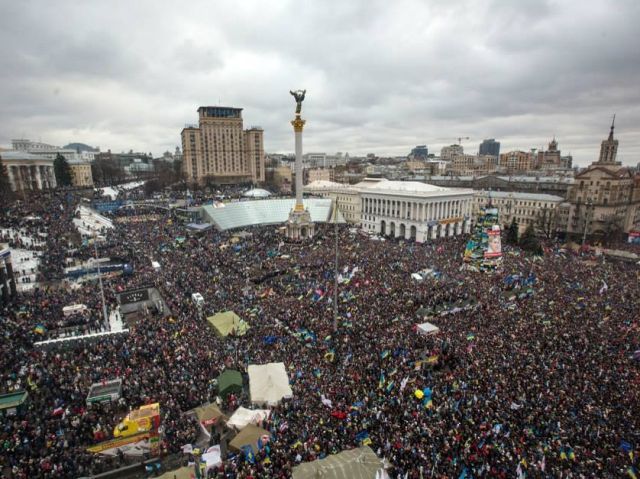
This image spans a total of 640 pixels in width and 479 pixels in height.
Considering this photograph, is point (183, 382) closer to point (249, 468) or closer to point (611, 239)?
point (249, 468)

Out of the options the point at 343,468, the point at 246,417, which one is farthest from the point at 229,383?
the point at 343,468

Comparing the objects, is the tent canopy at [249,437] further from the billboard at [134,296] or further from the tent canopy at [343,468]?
the billboard at [134,296]

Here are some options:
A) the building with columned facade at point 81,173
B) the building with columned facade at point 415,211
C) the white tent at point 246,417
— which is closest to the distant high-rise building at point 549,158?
the building with columned facade at point 415,211

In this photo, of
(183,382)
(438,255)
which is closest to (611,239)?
(438,255)

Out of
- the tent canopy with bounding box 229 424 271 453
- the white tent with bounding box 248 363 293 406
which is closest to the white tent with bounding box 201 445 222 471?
the tent canopy with bounding box 229 424 271 453

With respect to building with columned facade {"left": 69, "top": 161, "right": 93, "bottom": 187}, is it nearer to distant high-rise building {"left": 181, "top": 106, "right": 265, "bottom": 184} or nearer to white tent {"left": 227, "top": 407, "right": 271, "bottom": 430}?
distant high-rise building {"left": 181, "top": 106, "right": 265, "bottom": 184}
